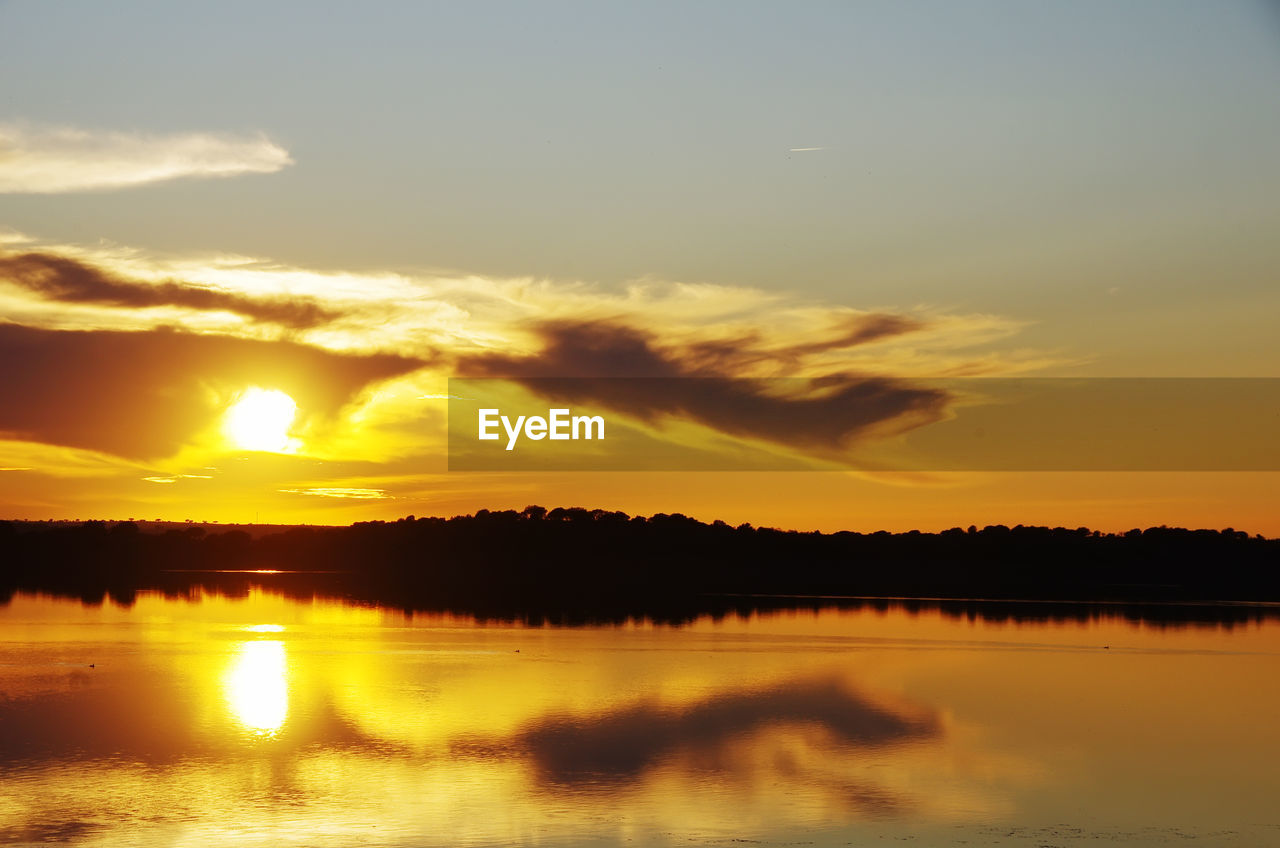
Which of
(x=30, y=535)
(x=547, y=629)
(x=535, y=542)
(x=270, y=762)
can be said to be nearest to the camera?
(x=270, y=762)

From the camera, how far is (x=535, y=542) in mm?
99750

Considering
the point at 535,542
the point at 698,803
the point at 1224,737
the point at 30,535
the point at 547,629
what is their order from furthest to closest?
the point at 30,535 → the point at 535,542 → the point at 547,629 → the point at 1224,737 → the point at 698,803

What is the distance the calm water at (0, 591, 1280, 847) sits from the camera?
16.8 metres

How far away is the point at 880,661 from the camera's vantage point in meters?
36.4

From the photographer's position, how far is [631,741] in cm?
2281

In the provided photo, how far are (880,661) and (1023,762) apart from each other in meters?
14.8

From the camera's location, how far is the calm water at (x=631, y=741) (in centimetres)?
1675

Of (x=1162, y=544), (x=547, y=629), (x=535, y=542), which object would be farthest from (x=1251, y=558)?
(x=547, y=629)

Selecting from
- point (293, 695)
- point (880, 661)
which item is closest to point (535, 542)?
point (880, 661)

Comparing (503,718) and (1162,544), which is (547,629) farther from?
(1162,544)

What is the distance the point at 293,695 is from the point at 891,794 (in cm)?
1496

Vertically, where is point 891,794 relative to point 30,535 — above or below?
below

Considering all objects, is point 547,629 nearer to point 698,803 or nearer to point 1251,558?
point 698,803

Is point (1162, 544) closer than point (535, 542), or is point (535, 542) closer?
point (1162, 544)
